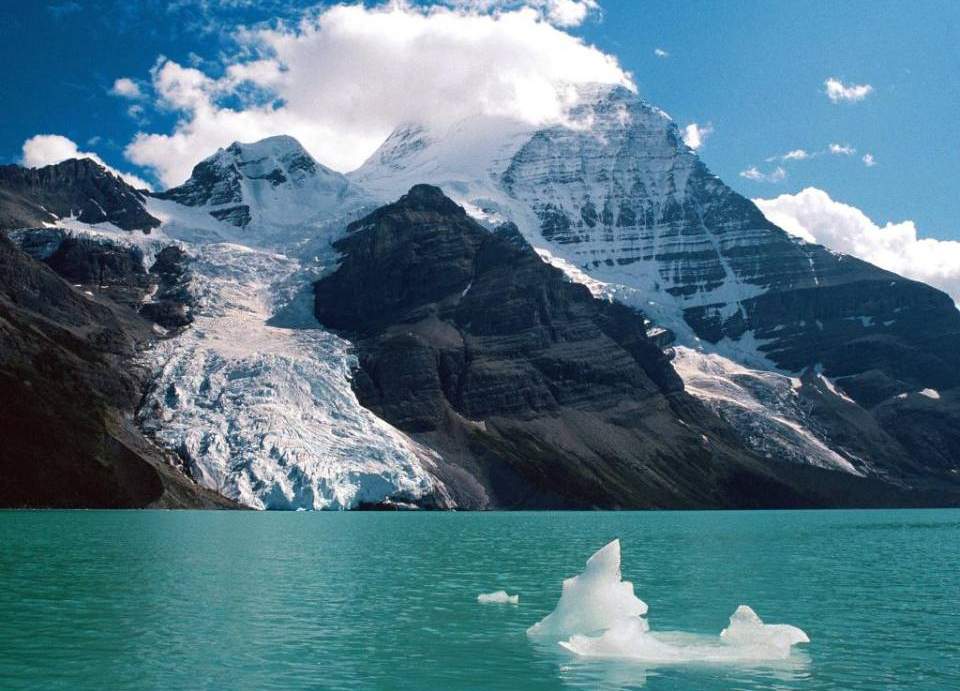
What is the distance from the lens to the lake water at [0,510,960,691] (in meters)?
34.2

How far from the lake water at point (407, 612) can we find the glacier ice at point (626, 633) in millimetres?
1073

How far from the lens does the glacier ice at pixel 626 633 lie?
1485 inches

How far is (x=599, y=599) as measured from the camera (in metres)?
→ 40.4

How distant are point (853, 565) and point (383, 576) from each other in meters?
36.7

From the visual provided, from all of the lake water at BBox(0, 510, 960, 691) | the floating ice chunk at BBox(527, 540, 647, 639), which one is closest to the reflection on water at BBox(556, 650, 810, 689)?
the lake water at BBox(0, 510, 960, 691)

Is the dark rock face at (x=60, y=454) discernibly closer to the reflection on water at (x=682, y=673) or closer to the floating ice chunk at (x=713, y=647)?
the floating ice chunk at (x=713, y=647)

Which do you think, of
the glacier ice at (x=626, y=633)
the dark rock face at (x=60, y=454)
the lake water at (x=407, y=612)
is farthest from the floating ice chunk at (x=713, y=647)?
the dark rock face at (x=60, y=454)

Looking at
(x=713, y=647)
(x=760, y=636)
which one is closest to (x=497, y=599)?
(x=713, y=647)

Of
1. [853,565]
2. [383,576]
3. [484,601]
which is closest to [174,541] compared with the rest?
[383,576]

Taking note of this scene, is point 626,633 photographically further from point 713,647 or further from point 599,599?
point 713,647

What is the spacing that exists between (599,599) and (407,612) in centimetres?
1226

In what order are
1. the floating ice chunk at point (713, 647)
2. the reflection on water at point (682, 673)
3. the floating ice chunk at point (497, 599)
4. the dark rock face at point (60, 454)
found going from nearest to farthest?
the reflection on water at point (682, 673) < the floating ice chunk at point (713, 647) < the floating ice chunk at point (497, 599) < the dark rock face at point (60, 454)

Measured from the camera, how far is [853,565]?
261ft

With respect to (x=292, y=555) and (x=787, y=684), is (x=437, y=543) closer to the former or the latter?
(x=292, y=555)
